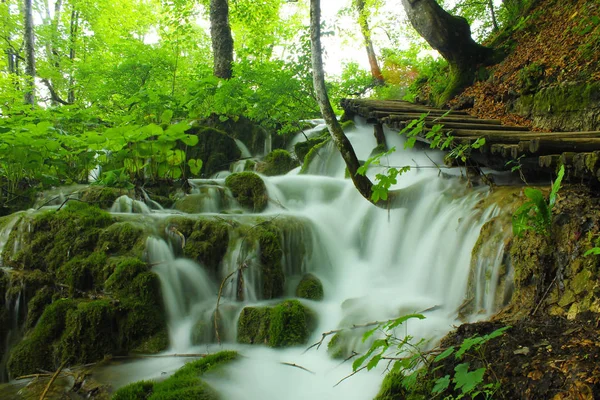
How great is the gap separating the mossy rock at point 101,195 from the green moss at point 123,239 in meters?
1.12

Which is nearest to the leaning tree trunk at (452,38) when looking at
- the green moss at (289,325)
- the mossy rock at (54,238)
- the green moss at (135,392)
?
the green moss at (289,325)

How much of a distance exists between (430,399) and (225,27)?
35.8 feet

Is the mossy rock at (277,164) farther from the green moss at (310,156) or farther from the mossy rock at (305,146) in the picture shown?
the green moss at (310,156)

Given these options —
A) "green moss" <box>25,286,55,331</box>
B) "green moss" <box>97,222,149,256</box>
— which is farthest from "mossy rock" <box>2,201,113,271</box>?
"green moss" <box>25,286,55,331</box>

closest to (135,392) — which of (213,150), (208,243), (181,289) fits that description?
(181,289)

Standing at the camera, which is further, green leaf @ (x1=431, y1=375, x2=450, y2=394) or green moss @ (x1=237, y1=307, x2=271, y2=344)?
A: green moss @ (x1=237, y1=307, x2=271, y2=344)

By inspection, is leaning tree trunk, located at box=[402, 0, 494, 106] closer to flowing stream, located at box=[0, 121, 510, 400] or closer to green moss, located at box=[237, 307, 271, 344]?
flowing stream, located at box=[0, 121, 510, 400]

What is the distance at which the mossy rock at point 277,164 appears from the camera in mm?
8903

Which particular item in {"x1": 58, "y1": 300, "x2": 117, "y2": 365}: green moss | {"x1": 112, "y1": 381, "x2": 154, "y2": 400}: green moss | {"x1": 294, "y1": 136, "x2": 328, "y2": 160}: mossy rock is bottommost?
{"x1": 112, "y1": 381, "x2": 154, "y2": 400}: green moss

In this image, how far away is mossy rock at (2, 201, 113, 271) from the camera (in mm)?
4582

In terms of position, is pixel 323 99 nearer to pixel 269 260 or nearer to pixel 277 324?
pixel 269 260

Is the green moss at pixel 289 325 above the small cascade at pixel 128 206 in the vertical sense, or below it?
below

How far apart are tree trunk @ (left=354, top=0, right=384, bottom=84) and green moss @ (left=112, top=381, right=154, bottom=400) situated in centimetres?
1389

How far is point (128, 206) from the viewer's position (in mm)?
5816
